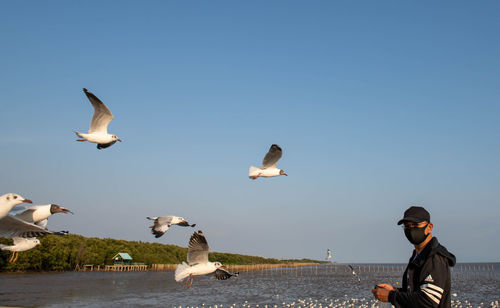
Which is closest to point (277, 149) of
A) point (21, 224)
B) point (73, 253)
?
point (21, 224)

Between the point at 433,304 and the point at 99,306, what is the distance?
30.7m

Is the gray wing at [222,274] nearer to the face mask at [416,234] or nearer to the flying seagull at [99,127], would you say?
the flying seagull at [99,127]

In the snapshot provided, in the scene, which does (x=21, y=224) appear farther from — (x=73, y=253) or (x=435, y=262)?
(x=73, y=253)

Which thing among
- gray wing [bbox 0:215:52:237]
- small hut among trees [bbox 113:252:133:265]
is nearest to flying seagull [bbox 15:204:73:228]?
gray wing [bbox 0:215:52:237]

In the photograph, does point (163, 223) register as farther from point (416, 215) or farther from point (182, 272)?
point (416, 215)

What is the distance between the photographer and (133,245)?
3494 inches

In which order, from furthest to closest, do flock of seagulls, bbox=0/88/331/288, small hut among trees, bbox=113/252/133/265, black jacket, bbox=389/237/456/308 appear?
small hut among trees, bbox=113/252/133/265 → flock of seagulls, bbox=0/88/331/288 → black jacket, bbox=389/237/456/308

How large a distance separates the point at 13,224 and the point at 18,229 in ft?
0.52

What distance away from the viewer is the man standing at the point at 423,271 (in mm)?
3422

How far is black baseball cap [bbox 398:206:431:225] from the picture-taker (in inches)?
146

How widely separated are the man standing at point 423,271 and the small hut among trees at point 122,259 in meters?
75.0

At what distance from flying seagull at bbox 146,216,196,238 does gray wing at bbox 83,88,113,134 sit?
2656 mm

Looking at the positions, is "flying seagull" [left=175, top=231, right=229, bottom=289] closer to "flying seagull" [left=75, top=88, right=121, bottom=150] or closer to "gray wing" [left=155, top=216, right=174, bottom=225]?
"gray wing" [left=155, top=216, right=174, bottom=225]

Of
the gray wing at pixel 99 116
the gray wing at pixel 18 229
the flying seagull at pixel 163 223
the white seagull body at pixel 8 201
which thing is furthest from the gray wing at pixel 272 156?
the white seagull body at pixel 8 201
